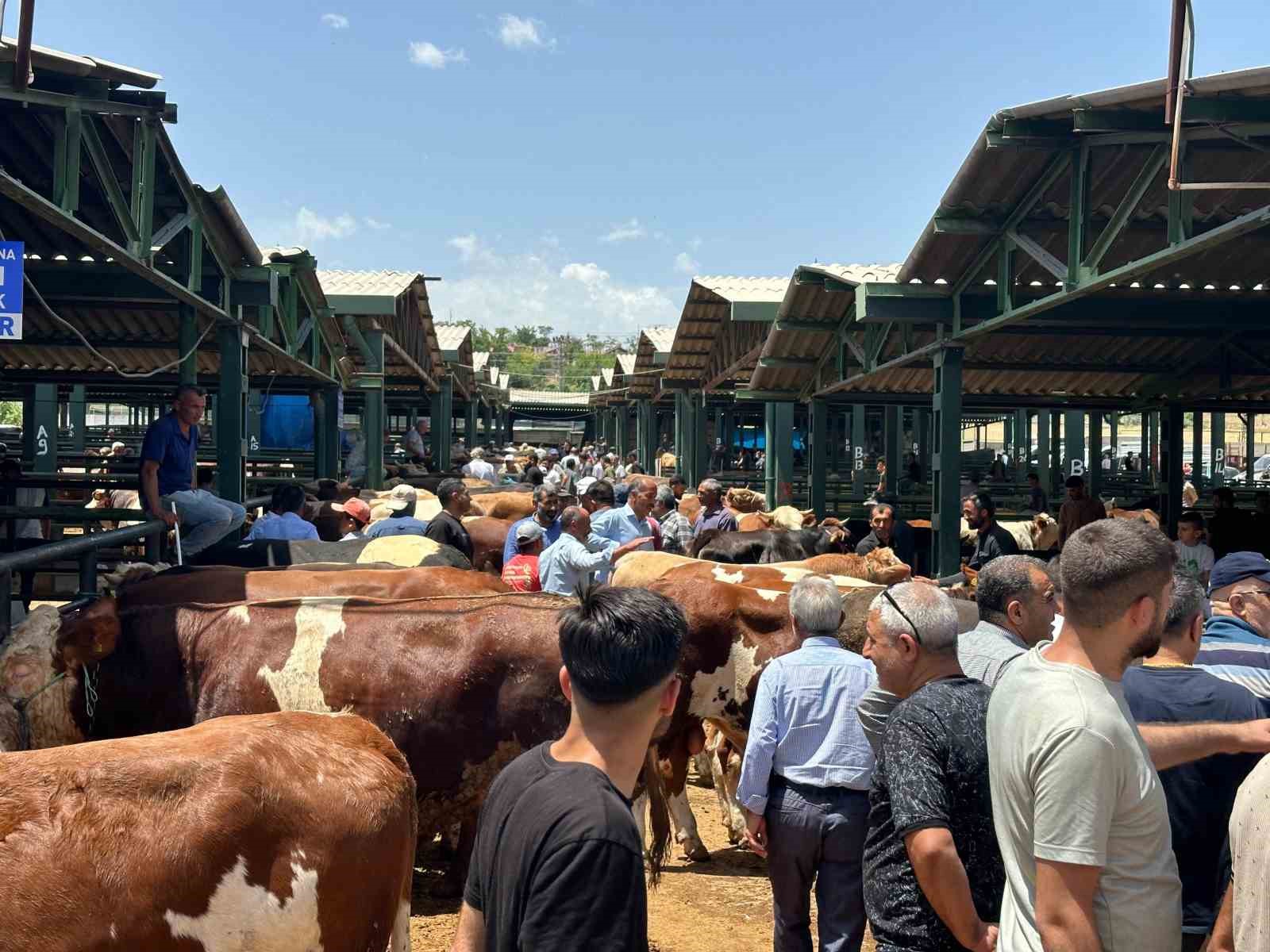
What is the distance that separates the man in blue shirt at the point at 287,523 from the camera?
9.48 metres

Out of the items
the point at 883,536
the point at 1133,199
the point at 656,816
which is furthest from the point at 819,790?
the point at 883,536

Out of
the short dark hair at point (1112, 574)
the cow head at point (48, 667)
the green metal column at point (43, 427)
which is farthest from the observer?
the green metal column at point (43, 427)

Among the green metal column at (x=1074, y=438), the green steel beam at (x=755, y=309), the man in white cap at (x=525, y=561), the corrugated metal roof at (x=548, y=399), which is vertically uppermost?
the corrugated metal roof at (x=548, y=399)

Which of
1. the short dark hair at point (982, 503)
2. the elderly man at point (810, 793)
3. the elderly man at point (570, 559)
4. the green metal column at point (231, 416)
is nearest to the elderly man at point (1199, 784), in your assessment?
the elderly man at point (810, 793)

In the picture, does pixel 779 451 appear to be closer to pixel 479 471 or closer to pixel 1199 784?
pixel 479 471

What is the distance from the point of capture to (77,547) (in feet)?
21.2

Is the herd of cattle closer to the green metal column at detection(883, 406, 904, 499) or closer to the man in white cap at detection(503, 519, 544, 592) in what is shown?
the man in white cap at detection(503, 519, 544, 592)

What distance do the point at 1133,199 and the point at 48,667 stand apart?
665 centimetres

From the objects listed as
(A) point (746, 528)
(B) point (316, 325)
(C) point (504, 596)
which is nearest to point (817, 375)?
(A) point (746, 528)

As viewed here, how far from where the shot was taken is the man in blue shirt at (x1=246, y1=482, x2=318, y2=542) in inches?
373

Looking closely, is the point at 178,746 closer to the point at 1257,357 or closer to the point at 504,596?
the point at 504,596

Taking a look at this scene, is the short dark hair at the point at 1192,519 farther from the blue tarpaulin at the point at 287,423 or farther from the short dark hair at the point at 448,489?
the blue tarpaulin at the point at 287,423

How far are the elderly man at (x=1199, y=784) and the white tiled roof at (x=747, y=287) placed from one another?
14.2 metres

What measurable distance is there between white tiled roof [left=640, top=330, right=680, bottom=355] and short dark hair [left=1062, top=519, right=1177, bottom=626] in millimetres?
25174
